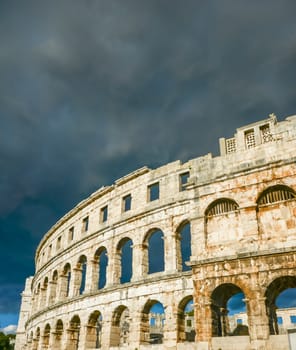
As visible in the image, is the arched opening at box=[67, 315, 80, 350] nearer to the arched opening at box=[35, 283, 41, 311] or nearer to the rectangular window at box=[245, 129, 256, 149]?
the arched opening at box=[35, 283, 41, 311]

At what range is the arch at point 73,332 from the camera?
23.8 meters

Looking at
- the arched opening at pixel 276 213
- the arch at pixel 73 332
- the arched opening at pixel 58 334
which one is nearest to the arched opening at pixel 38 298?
the arched opening at pixel 58 334

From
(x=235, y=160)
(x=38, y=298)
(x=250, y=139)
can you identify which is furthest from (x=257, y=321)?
(x=38, y=298)

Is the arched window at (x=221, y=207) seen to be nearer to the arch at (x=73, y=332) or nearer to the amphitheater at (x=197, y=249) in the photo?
the amphitheater at (x=197, y=249)

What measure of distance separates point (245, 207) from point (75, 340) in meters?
16.7

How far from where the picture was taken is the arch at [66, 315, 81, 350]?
23.8m

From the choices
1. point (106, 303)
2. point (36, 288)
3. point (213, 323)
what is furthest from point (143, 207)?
point (36, 288)

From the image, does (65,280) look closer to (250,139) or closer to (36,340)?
(36,340)

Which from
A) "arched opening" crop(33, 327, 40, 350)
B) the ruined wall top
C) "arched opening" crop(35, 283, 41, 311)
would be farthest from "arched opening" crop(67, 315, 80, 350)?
the ruined wall top

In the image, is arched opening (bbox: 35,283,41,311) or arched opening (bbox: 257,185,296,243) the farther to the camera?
arched opening (bbox: 35,283,41,311)

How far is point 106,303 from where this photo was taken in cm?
2127

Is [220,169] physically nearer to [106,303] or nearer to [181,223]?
[181,223]

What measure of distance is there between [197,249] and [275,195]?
3.80 metres

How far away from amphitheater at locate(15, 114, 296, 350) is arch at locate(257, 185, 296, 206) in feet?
0.12
